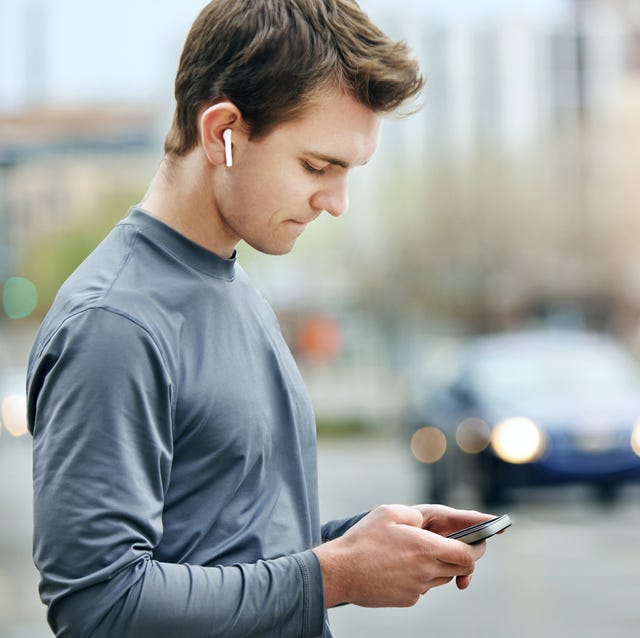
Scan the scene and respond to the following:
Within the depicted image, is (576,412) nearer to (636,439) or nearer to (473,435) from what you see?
(636,439)

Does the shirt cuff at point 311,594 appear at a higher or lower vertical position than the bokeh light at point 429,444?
higher

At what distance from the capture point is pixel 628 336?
50.7 m

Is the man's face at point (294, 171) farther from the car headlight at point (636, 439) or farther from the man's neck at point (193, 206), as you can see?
the car headlight at point (636, 439)

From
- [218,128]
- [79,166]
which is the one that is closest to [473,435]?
[218,128]

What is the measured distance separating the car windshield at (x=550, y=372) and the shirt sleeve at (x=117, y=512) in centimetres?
991

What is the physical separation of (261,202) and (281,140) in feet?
0.32

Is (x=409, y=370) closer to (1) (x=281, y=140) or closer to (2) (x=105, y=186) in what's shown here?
(2) (x=105, y=186)

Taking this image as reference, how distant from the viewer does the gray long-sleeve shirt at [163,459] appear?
1.84m

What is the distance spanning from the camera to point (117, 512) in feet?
6.00

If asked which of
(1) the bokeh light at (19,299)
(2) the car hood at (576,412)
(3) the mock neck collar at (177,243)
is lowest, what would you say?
(2) the car hood at (576,412)

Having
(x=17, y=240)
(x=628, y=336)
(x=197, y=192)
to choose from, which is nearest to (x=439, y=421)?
(x=197, y=192)

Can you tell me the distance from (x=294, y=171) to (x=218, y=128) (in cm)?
13

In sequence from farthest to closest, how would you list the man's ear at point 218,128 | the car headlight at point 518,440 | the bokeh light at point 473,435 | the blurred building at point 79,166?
the blurred building at point 79,166 → the bokeh light at point 473,435 → the car headlight at point 518,440 → the man's ear at point 218,128

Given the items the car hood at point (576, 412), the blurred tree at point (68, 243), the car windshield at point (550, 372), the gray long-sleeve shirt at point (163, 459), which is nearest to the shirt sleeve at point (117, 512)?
the gray long-sleeve shirt at point (163, 459)
